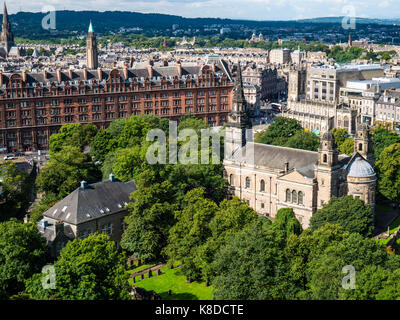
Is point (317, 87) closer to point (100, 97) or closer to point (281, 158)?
point (100, 97)

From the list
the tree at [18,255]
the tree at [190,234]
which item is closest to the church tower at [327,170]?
the tree at [190,234]

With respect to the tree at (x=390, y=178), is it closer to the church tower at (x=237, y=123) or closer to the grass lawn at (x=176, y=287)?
the church tower at (x=237, y=123)

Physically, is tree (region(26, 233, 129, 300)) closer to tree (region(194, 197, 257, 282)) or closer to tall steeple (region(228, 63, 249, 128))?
tree (region(194, 197, 257, 282))

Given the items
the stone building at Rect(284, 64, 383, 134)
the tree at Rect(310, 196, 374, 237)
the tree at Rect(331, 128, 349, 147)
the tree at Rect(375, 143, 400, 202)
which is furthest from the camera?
the stone building at Rect(284, 64, 383, 134)

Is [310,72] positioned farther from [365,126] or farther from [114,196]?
[114,196]

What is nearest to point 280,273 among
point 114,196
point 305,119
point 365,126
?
point 114,196

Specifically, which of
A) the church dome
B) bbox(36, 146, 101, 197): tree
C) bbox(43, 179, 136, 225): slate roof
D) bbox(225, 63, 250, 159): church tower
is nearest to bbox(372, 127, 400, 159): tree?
the church dome

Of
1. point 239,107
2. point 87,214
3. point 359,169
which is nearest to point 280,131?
point 239,107
